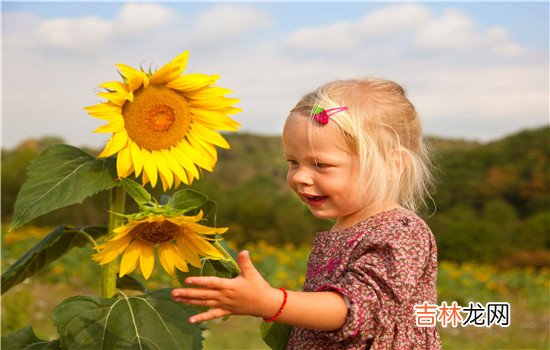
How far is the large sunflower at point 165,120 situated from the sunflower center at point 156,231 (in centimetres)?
11

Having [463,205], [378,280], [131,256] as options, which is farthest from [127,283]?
[463,205]

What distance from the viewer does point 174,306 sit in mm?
1963

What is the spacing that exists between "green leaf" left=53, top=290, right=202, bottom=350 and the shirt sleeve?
373 millimetres

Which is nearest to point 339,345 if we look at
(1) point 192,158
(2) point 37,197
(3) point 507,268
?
(1) point 192,158

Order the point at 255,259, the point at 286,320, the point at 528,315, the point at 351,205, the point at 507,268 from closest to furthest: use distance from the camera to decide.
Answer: the point at 286,320, the point at 351,205, the point at 528,315, the point at 255,259, the point at 507,268

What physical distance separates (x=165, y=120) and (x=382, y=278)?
2.18 feet

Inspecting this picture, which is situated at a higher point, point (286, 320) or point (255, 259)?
point (286, 320)

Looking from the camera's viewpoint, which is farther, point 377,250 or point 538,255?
point 538,255

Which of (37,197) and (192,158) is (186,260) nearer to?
(192,158)

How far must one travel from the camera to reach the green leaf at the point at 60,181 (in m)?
1.87

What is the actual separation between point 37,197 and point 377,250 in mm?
862

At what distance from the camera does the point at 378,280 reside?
→ 184cm

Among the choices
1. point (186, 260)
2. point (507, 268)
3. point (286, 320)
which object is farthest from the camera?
point (507, 268)

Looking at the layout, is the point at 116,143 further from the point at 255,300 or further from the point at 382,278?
the point at 382,278
